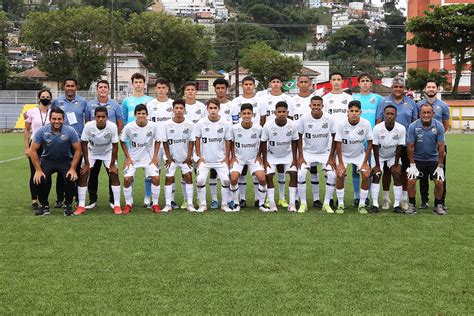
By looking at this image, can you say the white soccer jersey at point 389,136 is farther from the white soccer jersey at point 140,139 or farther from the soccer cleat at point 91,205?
the soccer cleat at point 91,205

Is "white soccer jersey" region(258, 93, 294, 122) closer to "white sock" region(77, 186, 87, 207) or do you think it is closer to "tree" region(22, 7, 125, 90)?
"white sock" region(77, 186, 87, 207)

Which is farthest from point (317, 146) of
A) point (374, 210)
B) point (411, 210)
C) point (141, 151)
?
point (141, 151)

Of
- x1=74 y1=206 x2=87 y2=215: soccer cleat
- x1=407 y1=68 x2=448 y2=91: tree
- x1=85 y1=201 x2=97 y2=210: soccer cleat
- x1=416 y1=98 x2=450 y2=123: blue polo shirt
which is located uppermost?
x1=407 y1=68 x2=448 y2=91: tree

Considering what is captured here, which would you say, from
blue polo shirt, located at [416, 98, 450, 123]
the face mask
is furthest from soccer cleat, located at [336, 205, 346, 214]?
the face mask

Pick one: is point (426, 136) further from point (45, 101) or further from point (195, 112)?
point (45, 101)

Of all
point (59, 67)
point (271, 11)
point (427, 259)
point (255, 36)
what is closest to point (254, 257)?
point (427, 259)

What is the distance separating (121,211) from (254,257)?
3.31 meters

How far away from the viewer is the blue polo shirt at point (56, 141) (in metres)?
9.05

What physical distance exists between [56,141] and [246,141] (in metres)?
2.62

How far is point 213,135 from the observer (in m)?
9.61

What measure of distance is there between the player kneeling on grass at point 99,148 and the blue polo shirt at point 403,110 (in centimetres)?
380

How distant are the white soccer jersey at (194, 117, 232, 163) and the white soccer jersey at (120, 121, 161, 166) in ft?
2.04

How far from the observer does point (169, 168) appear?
9.62 meters

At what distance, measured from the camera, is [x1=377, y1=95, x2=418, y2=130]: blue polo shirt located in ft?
31.9
